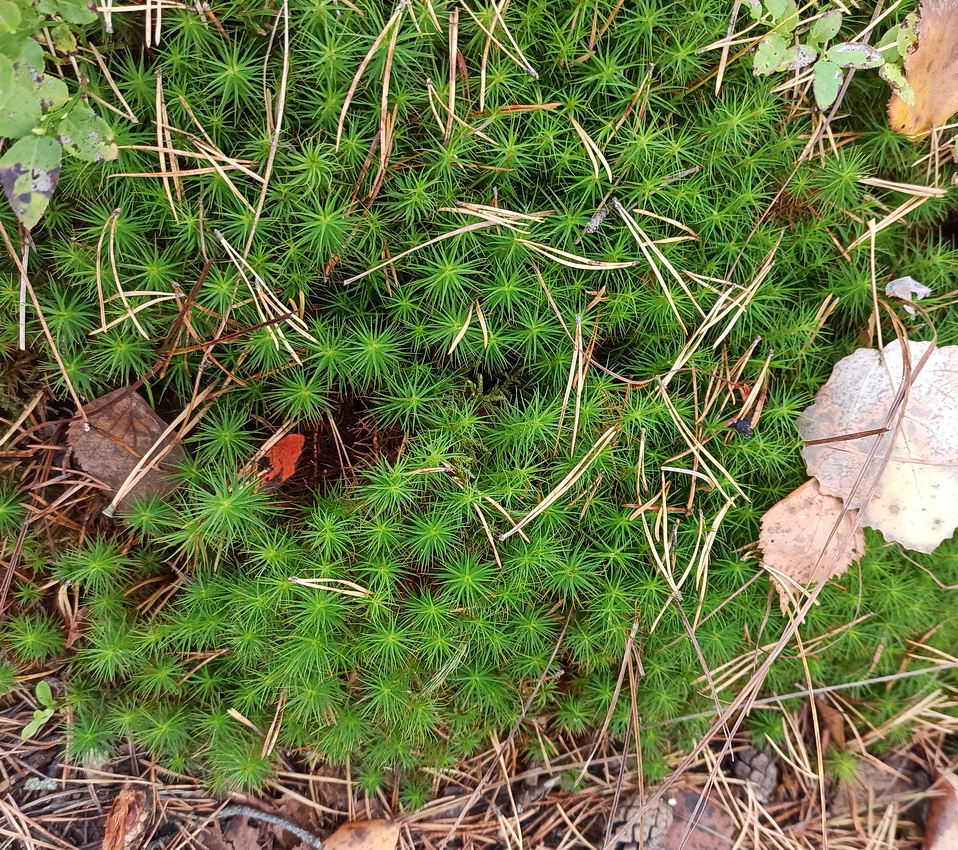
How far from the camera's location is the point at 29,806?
8.42 feet

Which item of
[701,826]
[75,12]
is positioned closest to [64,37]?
[75,12]

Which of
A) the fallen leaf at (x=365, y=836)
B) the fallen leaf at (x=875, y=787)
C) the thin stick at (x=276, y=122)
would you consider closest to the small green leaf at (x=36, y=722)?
the fallen leaf at (x=365, y=836)

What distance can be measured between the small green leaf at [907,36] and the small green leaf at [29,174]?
3.13 m

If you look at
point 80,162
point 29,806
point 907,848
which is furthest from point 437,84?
point 907,848

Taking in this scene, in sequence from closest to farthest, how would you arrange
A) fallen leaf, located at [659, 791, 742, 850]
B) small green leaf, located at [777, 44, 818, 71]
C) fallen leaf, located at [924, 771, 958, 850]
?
small green leaf, located at [777, 44, 818, 71], fallen leaf, located at [659, 791, 742, 850], fallen leaf, located at [924, 771, 958, 850]

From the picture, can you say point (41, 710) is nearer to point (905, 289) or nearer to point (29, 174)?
point (29, 174)

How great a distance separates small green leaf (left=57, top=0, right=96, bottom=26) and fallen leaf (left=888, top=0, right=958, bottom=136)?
117 inches

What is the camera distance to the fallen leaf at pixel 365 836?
2640mm

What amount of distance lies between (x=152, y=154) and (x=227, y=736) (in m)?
2.29

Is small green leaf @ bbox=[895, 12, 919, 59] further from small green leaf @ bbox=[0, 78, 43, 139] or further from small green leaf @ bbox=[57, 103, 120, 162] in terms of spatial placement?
small green leaf @ bbox=[0, 78, 43, 139]

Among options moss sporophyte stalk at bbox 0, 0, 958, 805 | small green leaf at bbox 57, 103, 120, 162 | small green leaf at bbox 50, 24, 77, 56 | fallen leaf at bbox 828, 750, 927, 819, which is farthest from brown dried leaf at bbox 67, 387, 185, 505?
fallen leaf at bbox 828, 750, 927, 819

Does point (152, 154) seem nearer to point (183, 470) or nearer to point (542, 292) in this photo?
point (183, 470)

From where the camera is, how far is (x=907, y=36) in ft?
7.99

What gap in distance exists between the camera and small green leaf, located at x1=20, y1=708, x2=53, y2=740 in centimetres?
251
